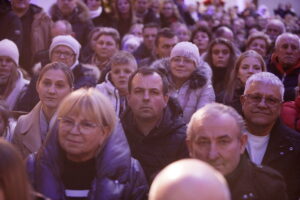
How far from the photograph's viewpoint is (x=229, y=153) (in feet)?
8.71

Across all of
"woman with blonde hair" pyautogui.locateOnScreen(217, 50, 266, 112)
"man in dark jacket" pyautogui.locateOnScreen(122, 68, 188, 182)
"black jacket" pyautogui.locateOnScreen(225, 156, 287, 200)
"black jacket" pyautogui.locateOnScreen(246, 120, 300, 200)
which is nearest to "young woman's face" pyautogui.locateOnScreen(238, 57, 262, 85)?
"woman with blonde hair" pyautogui.locateOnScreen(217, 50, 266, 112)

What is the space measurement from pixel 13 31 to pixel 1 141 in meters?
4.54

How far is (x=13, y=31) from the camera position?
6.27m

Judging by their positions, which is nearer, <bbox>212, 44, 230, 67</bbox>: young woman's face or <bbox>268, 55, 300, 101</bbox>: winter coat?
<bbox>268, 55, 300, 101</bbox>: winter coat

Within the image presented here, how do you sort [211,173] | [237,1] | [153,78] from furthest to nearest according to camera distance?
[237,1] < [153,78] < [211,173]

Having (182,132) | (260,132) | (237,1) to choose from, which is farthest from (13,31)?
(237,1)

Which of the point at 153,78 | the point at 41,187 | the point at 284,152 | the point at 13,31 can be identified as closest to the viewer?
the point at 41,187

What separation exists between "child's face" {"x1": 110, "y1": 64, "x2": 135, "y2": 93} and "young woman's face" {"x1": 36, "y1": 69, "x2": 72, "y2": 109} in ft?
3.21

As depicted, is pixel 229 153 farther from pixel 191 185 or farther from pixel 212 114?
pixel 191 185

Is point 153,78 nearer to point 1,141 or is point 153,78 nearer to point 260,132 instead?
point 260,132

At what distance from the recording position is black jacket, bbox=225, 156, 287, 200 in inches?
106

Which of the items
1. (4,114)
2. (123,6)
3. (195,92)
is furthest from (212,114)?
(123,6)

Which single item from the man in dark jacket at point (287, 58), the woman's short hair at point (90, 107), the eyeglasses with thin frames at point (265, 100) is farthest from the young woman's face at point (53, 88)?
the man in dark jacket at point (287, 58)

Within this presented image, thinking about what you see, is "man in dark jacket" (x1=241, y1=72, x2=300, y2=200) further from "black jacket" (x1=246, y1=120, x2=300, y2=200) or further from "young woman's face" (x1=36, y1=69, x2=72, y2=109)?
"young woman's face" (x1=36, y1=69, x2=72, y2=109)
